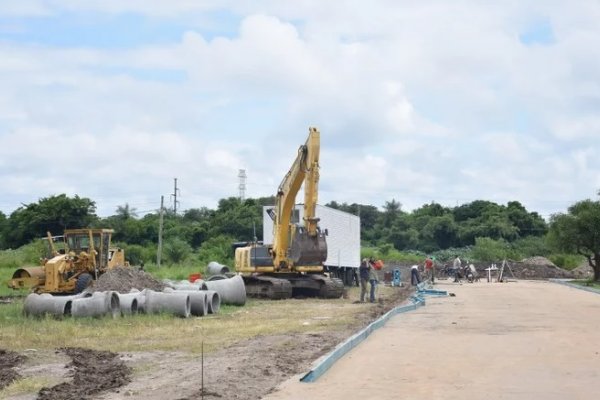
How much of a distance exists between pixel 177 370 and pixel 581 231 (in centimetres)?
5478

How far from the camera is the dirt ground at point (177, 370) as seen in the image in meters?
12.1

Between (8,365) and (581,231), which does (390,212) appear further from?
(8,365)

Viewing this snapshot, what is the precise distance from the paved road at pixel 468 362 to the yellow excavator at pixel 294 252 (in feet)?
34.1

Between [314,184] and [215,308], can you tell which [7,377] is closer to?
[215,308]

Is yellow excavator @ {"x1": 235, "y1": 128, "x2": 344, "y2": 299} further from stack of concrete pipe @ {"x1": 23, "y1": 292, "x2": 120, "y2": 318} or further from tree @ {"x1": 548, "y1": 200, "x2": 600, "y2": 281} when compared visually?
tree @ {"x1": 548, "y1": 200, "x2": 600, "y2": 281}

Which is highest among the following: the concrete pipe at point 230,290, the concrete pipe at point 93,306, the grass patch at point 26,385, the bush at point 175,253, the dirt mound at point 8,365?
the bush at point 175,253

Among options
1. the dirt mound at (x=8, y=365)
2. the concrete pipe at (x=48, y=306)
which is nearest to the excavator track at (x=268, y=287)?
the concrete pipe at (x=48, y=306)

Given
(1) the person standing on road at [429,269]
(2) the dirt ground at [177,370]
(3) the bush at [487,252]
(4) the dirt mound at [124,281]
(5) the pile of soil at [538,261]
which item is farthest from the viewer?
(3) the bush at [487,252]

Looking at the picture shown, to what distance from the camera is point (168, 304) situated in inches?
989

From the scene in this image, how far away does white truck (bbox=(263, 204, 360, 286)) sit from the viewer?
47.3 metres

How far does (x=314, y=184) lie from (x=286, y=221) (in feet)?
10.7

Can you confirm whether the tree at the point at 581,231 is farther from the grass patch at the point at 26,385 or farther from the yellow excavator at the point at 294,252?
the grass patch at the point at 26,385

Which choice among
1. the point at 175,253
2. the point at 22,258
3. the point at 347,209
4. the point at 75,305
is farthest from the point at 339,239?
the point at 347,209

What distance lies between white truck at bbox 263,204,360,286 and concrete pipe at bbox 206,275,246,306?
43.0 ft
